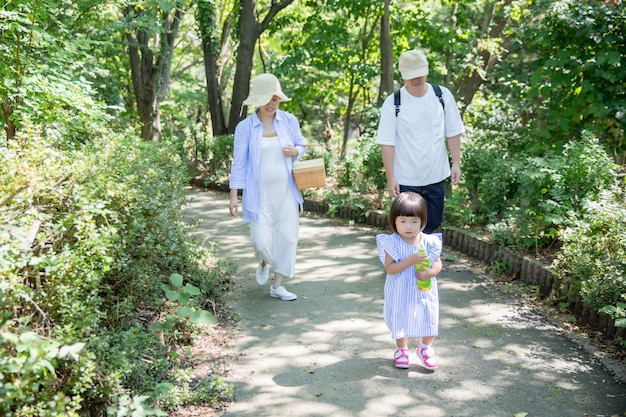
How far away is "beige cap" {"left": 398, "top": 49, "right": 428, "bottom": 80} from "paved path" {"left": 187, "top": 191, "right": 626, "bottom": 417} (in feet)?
7.20

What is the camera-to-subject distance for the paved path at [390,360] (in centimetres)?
415

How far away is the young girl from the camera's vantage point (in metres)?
4.52

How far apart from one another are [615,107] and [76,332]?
769 cm

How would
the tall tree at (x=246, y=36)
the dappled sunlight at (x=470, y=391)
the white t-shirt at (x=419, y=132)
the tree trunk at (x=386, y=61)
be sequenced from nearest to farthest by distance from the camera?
1. the dappled sunlight at (x=470, y=391)
2. the white t-shirt at (x=419, y=132)
3. the tree trunk at (x=386, y=61)
4. the tall tree at (x=246, y=36)

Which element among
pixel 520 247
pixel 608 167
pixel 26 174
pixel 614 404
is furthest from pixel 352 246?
pixel 26 174

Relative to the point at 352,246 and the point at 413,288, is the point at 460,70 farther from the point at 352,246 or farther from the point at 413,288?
the point at 413,288

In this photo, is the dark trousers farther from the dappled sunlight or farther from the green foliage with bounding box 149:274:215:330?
the green foliage with bounding box 149:274:215:330

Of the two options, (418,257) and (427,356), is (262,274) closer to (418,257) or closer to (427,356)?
(427,356)

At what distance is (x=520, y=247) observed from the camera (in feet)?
23.4

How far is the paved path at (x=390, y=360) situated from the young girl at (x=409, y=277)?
1.00 ft

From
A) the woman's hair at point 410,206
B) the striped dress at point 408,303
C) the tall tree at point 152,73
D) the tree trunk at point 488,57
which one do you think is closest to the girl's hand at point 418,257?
the striped dress at point 408,303

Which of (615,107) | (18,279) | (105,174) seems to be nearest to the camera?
(18,279)

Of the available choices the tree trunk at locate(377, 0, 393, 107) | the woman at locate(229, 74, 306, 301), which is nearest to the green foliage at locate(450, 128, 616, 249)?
the woman at locate(229, 74, 306, 301)

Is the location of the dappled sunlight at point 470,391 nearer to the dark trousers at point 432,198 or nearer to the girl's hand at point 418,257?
the girl's hand at point 418,257
